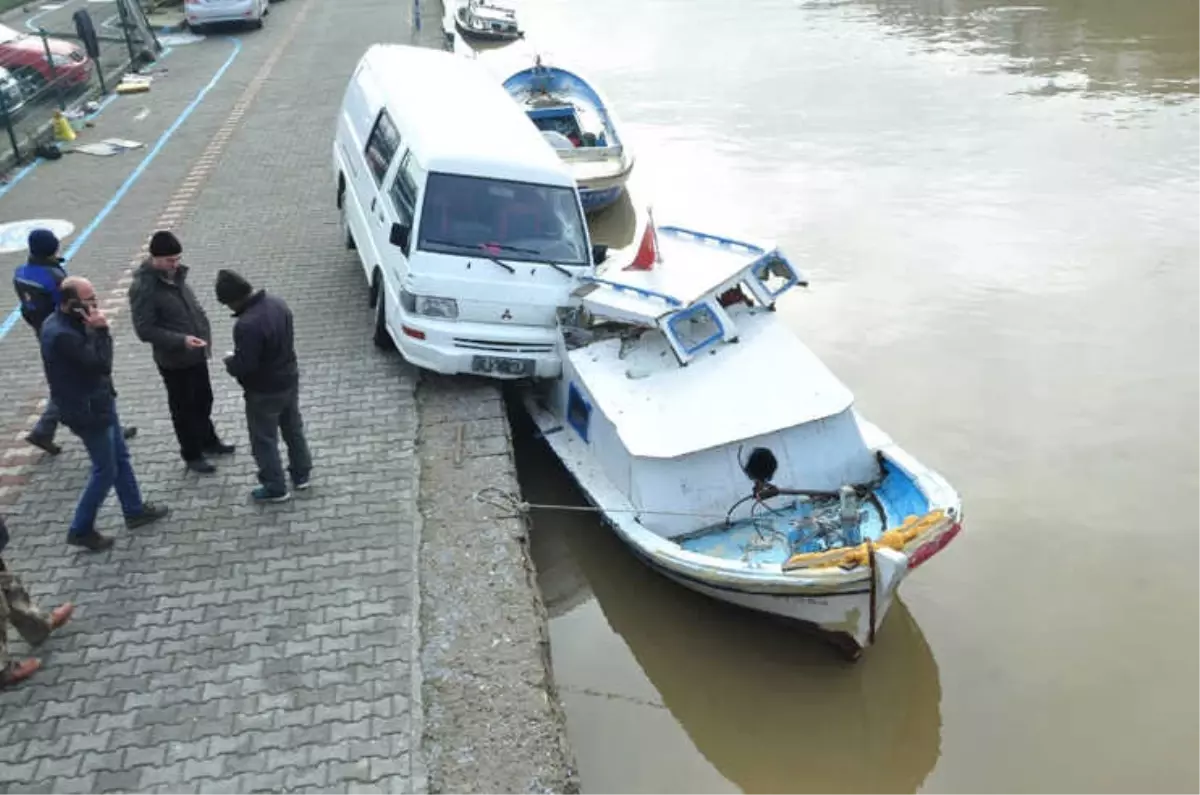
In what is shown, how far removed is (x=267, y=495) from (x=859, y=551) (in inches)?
163

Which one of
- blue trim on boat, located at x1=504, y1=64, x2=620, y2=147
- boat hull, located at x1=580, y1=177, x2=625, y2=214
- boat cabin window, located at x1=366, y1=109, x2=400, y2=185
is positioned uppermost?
boat cabin window, located at x1=366, y1=109, x2=400, y2=185

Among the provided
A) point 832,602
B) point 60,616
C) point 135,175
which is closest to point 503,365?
point 832,602

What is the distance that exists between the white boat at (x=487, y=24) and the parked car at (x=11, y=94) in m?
13.3

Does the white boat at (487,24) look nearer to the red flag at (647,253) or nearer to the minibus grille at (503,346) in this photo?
the red flag at (647,253)

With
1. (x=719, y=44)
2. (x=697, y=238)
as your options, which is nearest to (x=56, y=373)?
(x=697, y=238)

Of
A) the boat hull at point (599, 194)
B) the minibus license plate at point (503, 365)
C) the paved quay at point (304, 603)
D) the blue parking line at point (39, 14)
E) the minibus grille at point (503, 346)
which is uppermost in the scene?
the blue parking line at point (39, 14)

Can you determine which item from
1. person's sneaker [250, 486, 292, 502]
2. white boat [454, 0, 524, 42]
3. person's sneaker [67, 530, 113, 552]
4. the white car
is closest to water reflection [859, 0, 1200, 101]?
white boat [454, 0, 524, 42]

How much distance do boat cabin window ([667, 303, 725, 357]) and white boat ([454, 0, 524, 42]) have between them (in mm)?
21000

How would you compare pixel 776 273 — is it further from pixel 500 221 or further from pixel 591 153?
pixel 591 153

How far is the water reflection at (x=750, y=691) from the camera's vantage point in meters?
6.75

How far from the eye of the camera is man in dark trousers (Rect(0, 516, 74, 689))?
5840mm

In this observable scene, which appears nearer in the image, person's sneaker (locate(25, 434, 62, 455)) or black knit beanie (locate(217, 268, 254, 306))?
black knit beanie (locate(217, 268, 254, 306))

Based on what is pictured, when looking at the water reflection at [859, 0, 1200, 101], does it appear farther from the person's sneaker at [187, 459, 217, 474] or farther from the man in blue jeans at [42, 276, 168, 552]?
the man in blue jeans at [42, 276, 168, 552]

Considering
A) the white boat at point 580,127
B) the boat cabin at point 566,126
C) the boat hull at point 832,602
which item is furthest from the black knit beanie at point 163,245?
the boat cabin at point 566,126
